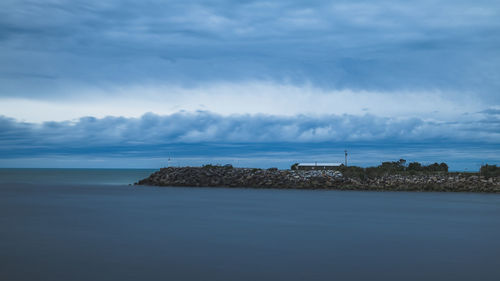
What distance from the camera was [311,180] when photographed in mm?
39656

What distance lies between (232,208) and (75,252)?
11.8 m

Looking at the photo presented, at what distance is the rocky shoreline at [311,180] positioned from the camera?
3478cm

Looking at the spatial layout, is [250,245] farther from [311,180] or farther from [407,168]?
[407,168]

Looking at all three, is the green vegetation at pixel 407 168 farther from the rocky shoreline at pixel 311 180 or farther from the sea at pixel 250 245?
the sea at pixel 250 245

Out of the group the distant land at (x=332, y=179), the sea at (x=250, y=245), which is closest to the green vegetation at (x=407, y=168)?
the distant land at (x=332, y=179)

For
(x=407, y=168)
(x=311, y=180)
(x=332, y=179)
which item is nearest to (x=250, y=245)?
(x=332, y=179)

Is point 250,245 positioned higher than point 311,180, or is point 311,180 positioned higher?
point 311,180

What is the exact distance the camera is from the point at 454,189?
1342 inches

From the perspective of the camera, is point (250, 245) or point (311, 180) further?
point (311, 180)

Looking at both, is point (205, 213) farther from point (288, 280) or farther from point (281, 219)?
point (288, 280)

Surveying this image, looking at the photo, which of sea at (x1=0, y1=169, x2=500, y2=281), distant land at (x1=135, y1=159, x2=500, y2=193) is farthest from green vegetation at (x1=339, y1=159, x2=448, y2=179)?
sea at (x1=0, y1=169, x2=500, y2=281)

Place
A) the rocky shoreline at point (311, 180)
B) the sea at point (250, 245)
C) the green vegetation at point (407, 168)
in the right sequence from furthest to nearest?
the green vegetation at point (407, 168)
the rocky shoreline at point (311, 180)
the sea at point (250, 245)

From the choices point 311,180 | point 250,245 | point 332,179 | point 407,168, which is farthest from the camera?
point 407,168

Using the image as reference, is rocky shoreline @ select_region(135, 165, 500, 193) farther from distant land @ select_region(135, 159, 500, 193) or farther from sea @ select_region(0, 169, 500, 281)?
sea @ select_region(0, 169, 500, 281)
